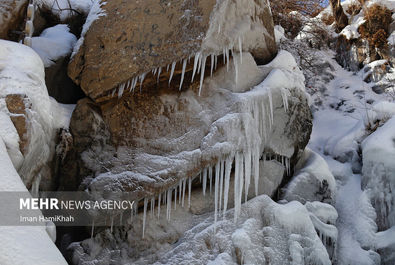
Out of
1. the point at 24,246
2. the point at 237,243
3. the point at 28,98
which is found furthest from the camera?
the point at 237,243

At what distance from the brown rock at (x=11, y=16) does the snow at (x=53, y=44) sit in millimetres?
493

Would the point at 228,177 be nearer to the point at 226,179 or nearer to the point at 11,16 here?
the point at 226,179

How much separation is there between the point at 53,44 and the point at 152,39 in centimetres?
153

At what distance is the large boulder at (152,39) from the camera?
392cm

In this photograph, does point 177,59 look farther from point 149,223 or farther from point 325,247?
point 325,247

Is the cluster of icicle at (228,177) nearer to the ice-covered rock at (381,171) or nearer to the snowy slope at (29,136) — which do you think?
→ the snowy slope at (29,136)

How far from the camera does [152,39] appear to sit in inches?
159

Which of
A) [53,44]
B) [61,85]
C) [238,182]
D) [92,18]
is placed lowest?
[238,182]

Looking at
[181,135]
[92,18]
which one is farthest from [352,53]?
[92,18]

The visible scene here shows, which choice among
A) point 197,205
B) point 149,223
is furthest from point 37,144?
point 197,205

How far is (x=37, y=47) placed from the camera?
4.67m

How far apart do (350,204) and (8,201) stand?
4.12 meters

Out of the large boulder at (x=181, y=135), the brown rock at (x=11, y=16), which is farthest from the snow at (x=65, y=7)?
the large boulder at (x=181, y=135)

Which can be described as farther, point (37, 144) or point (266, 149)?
point (266, 149)
